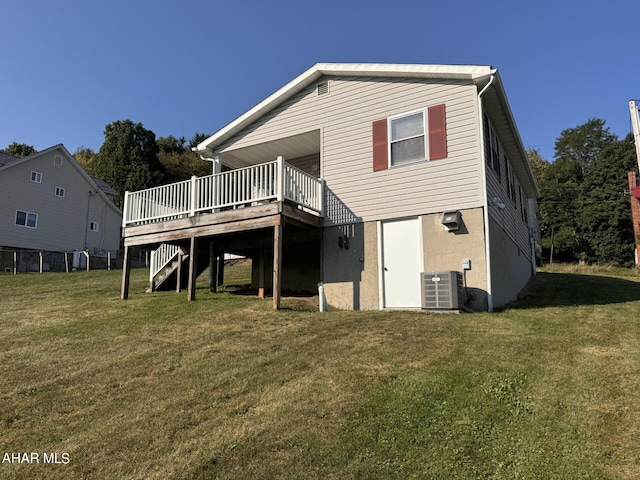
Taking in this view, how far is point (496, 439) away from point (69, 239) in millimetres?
27607

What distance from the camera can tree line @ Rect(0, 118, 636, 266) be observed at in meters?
31.8

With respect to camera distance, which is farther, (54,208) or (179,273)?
(54,208)

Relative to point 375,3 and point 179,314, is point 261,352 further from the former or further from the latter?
point 375,3

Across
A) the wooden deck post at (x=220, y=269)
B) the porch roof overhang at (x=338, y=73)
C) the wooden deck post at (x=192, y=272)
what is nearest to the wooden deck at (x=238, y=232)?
the wooden deck post at (x=192, y=272)

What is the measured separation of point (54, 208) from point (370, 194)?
22551 mm

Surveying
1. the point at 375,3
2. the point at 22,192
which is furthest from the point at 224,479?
the point at 22,192

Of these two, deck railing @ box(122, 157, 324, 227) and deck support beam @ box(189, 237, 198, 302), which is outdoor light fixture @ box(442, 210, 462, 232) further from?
deck support beam @ box(189, 237, 198, 302)

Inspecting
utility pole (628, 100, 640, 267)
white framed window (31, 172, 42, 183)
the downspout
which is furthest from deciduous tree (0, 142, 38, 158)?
utility pole (628, 100, 640, 267)

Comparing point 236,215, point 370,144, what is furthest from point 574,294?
point 236,215

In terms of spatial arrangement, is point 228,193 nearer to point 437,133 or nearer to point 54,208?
point 437,133

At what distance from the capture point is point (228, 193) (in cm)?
1005

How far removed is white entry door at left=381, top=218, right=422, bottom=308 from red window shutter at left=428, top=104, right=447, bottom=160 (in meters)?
1.40

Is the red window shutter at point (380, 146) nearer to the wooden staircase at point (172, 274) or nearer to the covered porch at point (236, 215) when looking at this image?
the covered porch at point (236, 215)

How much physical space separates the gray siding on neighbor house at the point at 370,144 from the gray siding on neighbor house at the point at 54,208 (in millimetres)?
18497
